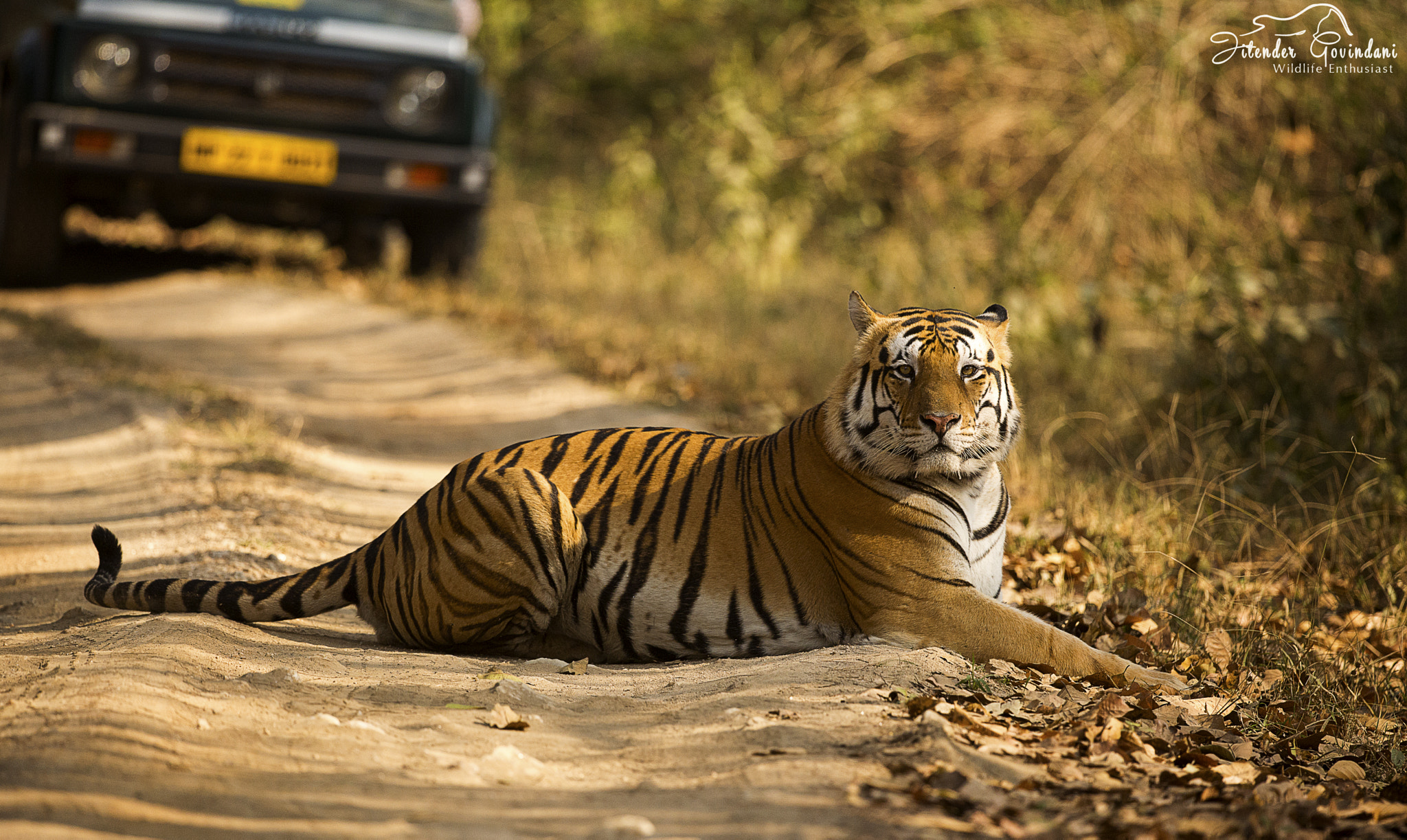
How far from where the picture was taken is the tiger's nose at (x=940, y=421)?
3598 mm

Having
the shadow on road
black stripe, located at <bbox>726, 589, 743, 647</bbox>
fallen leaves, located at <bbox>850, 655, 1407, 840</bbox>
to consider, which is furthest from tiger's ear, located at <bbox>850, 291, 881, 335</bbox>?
the shadow on road

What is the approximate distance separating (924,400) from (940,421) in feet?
0.25

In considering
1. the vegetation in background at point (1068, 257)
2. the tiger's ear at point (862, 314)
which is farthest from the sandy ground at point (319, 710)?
the vegetation in background at point (1068, 257)

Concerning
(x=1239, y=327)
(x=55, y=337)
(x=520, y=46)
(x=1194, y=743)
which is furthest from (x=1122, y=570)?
(x=520, y=46)

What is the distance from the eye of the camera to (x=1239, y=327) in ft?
21.4

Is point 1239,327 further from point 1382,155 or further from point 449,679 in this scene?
point 449,679

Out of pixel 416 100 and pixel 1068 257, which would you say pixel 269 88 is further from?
pixel 1068 257

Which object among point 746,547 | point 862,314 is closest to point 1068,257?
point 862,314

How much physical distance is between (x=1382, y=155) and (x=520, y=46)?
1115 cm

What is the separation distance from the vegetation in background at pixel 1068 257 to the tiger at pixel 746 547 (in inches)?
28.0

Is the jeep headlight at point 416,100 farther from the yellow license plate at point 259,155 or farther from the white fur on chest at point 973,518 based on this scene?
the white fur on chest at point 973,518

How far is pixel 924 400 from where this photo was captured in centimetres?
362

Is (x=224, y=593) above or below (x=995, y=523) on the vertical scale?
below
